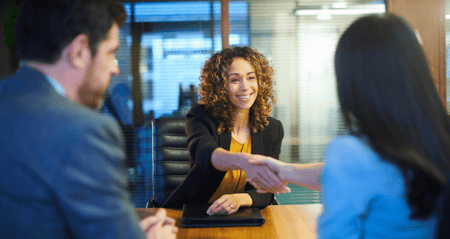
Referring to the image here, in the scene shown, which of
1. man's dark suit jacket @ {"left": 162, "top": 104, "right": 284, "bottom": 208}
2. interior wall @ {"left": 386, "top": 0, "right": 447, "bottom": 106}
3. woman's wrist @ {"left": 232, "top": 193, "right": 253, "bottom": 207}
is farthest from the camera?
interior wall @ {"left": 386, "top": 0, "right": 447, "bottom": 106}

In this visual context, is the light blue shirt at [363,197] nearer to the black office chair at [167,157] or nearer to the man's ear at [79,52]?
the man's ear at [79,52]

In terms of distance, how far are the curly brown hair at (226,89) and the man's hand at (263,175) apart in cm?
48

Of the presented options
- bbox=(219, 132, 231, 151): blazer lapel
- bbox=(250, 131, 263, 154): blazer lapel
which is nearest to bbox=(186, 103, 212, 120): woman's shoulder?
bbox=(219, 132, 231, 151): blazer lapel

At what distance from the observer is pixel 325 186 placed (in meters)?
0.76

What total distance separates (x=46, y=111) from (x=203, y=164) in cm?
122

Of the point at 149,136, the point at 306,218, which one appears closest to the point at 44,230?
the point at 306,218

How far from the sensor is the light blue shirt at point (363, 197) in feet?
2.29

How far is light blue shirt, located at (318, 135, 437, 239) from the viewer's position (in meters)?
0.70

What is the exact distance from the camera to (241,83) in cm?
214

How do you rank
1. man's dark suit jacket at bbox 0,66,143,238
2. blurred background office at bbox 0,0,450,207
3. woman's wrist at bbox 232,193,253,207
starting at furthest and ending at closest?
blurred background office at bbox 0,0,450,207
woman's wrist at bbox 232,193,253,207
man's dark suit jacket at bbox 0,66,143,238

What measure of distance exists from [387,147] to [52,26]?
0.83 m

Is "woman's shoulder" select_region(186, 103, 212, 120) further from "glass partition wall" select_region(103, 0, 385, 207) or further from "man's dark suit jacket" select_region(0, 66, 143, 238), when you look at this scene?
"glass partition wall" select_region(103, 0, 385, 207)

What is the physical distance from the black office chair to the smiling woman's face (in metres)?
0.43

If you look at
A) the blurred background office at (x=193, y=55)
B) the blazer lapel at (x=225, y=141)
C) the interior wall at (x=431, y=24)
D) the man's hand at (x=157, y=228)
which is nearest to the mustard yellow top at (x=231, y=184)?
the blazer lapel at (x=225, y=141)
